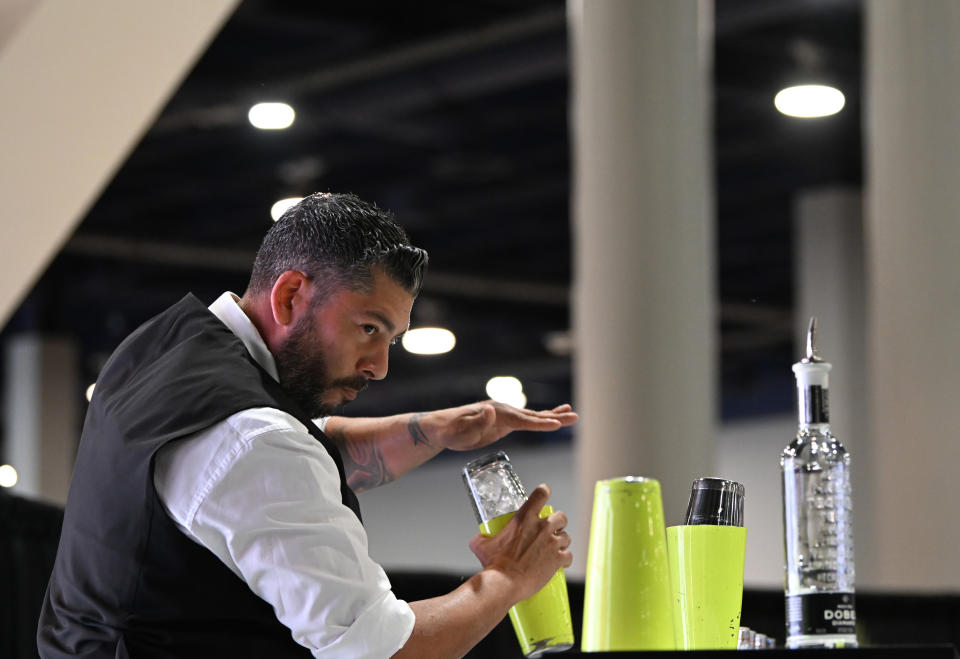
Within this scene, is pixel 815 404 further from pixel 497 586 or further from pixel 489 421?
pixel 489 421

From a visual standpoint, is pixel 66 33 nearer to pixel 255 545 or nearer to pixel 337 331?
pixel 337 331

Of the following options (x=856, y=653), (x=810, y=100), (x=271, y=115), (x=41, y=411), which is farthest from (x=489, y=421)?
(x=41, y=411)

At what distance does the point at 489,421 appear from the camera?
2.05 meters

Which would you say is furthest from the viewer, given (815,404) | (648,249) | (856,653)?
(648,249)

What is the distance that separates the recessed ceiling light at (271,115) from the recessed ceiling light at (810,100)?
233 cm

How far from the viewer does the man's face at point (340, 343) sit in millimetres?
1784

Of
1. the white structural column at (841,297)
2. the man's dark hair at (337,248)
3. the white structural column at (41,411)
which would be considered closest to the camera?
the man's dark hair at (337,248)

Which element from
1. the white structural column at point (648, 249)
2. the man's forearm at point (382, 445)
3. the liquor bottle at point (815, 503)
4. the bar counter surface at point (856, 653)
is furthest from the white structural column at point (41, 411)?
the bar counter surface at point (856, 653)

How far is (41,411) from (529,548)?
32.4ft

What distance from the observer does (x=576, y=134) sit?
433 centimetres

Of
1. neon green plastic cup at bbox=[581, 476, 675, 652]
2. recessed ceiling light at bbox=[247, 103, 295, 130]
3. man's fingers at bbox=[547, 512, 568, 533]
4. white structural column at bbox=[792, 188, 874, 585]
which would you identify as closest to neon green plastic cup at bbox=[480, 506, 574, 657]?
man's fingers at bbox=[547, 512, 568, 533]

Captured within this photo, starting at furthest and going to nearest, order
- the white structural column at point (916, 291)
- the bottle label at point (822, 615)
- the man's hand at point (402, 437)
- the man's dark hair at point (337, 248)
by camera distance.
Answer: the white structural column at point (916, 291) → the man's hand at point (402, 437) → the man's dark hair at point (337, 248) → the bottle label at point (822, 615)

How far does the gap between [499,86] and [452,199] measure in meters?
2.13

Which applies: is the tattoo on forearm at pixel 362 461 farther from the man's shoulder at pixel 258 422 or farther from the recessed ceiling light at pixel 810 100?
the recessed ceiling light at pixel 810 100
